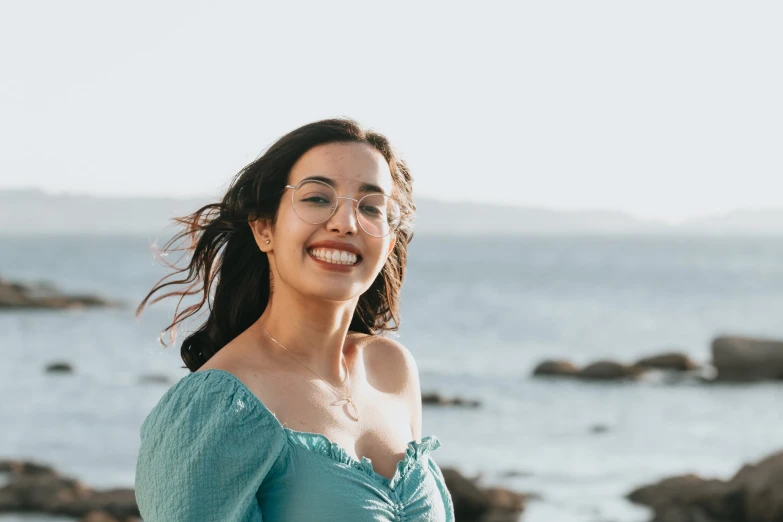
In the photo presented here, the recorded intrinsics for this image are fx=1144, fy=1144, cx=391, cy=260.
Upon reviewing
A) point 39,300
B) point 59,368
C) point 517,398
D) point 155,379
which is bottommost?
point 39,300

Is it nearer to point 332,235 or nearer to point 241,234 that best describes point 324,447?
point 332,235

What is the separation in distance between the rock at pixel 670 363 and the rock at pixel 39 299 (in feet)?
80.1

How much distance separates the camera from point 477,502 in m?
11.6

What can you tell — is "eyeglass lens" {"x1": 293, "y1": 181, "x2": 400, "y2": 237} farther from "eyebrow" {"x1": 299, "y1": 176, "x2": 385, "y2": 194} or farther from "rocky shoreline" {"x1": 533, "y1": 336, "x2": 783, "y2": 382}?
"rocky shoreline" {"x1": 533, "y1": 336, "x2": 783, "y2": 382}

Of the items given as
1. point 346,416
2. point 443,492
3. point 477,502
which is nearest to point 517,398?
point 477,502

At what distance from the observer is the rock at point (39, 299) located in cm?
4162

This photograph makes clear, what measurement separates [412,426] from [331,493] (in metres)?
0.61

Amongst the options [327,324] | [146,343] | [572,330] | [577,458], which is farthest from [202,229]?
[572,330]

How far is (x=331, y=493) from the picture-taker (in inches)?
A: 105

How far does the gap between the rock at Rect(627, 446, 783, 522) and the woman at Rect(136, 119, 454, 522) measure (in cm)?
887

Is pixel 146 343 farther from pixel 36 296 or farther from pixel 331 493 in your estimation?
pixel 331 493

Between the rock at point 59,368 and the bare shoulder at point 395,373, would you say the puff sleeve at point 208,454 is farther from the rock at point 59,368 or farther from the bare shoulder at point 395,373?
the rock at point 59,368

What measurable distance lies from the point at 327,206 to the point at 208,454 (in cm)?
→ 70

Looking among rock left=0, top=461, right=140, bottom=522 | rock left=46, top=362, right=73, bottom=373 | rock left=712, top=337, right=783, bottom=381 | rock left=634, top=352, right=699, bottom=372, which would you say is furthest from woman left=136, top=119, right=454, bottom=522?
rock left=46, top=362, right=73, bottom=373
